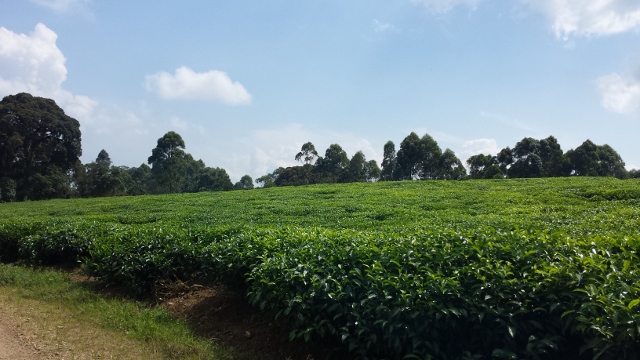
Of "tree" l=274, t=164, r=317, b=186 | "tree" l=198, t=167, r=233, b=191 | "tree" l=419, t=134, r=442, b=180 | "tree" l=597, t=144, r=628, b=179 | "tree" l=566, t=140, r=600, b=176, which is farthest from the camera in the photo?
"tree" l=198, t=167, r=233, b=191

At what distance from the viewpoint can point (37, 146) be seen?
36.3 metres

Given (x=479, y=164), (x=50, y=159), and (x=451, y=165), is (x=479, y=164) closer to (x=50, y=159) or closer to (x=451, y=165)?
(x=451, y=165)

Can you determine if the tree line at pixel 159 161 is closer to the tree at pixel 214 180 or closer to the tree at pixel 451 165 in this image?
the tree at pixel 451 165

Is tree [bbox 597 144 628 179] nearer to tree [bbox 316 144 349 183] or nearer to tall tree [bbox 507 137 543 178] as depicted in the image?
tall tree [bbox 507 137 543 178]

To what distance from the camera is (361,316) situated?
3.34 meters

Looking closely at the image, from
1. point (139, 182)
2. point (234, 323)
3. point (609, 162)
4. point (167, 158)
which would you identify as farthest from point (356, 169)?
point (234, 323)

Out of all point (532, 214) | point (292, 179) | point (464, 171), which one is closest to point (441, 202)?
point (532, 214)

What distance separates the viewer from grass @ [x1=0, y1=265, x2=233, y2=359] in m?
4.10

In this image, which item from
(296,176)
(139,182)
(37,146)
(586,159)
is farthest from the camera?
(139,182)

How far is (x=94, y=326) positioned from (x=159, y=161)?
Answer: 125ft

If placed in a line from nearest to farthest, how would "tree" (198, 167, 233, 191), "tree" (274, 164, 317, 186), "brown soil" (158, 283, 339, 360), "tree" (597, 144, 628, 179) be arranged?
"brown soil" (158, 283, 339, 360) < "tree" (597, 144, 628, 179) < "tree" (274, 164, 317, 186) < "tree" (198, 167, 233, 191)

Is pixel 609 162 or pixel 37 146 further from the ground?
pixel 37 146

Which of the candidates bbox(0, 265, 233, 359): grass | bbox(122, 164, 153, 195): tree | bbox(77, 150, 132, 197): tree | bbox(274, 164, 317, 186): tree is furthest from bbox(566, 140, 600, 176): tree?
bbox(122, 164, 153, 195): tree

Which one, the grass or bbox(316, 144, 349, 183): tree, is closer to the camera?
the grass
